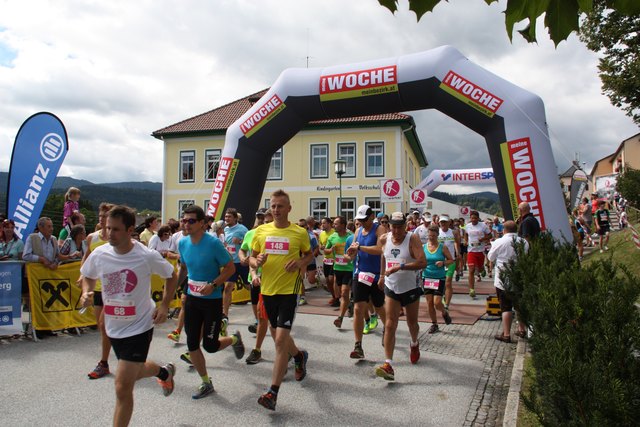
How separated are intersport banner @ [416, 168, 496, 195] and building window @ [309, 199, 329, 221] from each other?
6.45 meters

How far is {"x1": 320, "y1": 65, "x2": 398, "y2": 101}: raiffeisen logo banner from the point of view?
1171cm

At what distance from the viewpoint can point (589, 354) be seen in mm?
2762

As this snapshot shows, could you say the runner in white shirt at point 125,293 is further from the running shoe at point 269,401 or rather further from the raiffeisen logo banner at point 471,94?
the raiffeisen logo banner at point 471,94

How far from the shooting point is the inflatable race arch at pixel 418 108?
10.2 m

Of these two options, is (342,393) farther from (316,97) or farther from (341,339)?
(316,97)

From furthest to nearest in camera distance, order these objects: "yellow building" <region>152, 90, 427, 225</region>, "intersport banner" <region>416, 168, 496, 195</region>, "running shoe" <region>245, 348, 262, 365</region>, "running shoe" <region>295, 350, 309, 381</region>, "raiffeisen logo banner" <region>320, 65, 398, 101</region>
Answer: "intersport banner" <region>416, 168, 496, 195</region>
"yellow building" <region>152, 90, 427, 225</region>
"raiffeisen logo banner" <region>320, 65, 398, 101</region>
"running shoe" <region>245, 348, 262, 365</region>
"running shoe" <region>295, 350, 309, 381</region>

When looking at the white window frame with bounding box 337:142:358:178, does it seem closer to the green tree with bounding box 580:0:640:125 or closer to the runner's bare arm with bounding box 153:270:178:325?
the green tree with bounding box 580:0:640:125

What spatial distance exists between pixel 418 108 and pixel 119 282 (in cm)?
991

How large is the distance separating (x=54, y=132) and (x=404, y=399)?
362 inches

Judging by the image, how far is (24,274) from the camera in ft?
26.1

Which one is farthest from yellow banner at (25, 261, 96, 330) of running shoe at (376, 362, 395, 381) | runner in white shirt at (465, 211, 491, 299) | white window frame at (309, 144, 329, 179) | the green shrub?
white window frame at (309, 144, 329, 179)

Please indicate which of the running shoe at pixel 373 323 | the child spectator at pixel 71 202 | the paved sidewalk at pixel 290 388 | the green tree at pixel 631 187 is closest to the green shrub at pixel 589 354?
the paved sidewalk at pixel 290 388

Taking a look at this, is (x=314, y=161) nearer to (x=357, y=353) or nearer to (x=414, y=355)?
(x=357, y=353)

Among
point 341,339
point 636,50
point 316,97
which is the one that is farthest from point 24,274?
point 636,50
